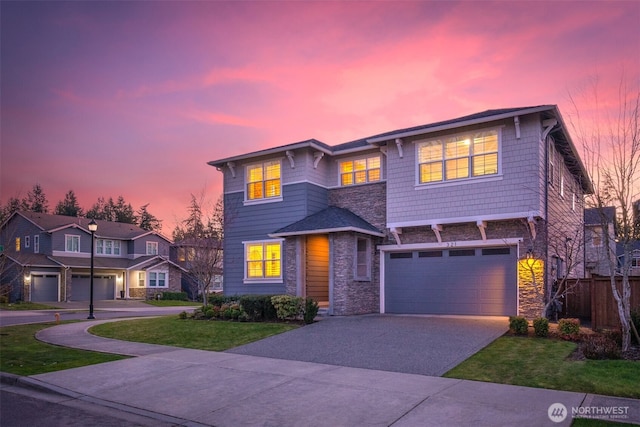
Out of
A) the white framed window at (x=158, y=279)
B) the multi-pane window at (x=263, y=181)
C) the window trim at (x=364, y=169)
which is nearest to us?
the window trim at (x=364, y=169)

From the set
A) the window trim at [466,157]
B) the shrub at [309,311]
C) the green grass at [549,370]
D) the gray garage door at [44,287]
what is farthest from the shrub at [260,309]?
the gray garage door at [44,287]

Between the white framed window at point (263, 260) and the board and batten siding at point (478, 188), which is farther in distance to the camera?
the white framed window at point (263, 260)

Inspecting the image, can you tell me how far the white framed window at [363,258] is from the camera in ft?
62.9

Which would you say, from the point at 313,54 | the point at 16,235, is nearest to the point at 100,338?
the point at 313,54

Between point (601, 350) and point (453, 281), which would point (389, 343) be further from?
point (453, 281)

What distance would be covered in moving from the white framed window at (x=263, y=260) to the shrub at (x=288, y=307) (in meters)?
3.82

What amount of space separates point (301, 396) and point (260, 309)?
9.65m

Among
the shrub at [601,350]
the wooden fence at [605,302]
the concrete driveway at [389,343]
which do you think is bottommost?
the concrete driveway at [389,343]

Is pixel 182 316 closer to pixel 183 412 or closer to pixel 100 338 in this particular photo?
pixel 100 338

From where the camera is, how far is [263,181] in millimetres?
22016

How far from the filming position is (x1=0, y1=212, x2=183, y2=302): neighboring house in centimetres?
3981

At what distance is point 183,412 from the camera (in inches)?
287

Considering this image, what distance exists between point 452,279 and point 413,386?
33.1 feet

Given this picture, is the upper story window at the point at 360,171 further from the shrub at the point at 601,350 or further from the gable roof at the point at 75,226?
the gable roof at the point at 75,226
